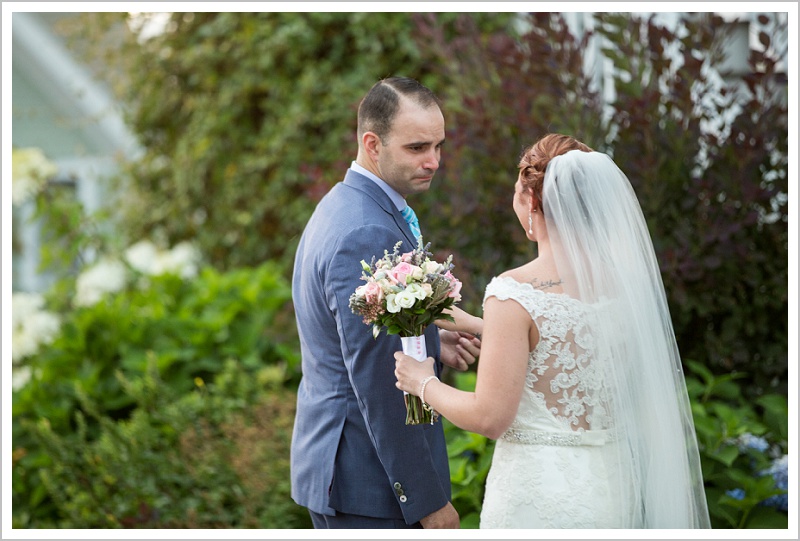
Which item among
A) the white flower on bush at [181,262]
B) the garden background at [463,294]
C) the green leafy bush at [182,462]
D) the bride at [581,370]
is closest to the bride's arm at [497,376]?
the bride at [581,370]

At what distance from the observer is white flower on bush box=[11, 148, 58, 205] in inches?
266

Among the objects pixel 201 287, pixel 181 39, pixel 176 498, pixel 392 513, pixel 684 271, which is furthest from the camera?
pixel 181 39

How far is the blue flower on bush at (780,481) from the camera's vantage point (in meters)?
3.63

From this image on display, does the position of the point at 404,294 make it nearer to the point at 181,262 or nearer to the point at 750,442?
the point at 750,442

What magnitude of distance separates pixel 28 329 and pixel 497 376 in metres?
4.72

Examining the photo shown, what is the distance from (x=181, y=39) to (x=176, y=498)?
5.48 meters

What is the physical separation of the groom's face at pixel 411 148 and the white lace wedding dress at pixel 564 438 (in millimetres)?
507

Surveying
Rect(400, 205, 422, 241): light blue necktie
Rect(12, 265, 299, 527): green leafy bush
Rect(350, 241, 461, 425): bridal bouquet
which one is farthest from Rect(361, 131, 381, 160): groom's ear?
Rect(12, 265, 299, 527): green leafy bush

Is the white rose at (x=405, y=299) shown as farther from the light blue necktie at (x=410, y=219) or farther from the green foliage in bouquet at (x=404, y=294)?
the light blue necktie at (x=410, y=219)

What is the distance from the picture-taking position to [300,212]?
24.7 ft

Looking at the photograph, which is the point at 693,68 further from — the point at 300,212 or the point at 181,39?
the point at 181,39

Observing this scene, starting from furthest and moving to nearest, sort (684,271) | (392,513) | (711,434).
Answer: (684,271) < (711,434) < (392,513)

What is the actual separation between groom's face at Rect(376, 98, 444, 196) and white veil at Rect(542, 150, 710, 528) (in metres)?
0.41

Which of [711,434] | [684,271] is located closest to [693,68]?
[684,271]
